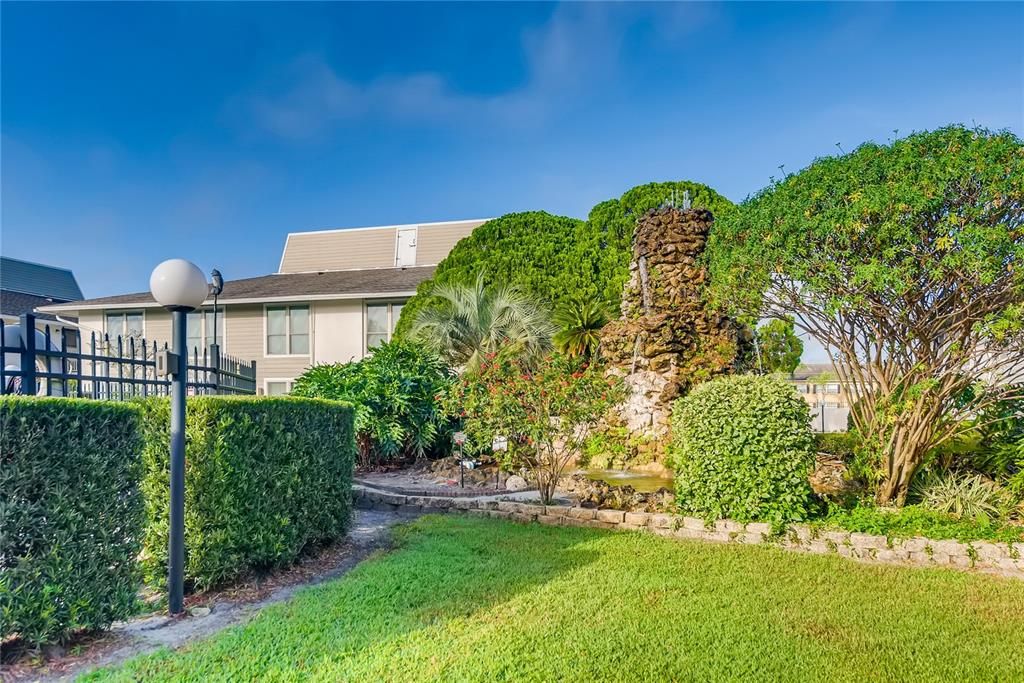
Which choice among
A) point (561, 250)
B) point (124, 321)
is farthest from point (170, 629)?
point (124, 321)

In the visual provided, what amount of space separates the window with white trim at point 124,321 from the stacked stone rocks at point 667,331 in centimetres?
1558

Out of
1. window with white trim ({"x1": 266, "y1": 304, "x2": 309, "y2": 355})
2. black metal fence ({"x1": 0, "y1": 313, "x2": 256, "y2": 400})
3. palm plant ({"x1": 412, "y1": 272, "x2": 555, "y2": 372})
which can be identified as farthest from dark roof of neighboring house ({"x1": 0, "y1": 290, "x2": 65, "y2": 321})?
black metal fence ({"x1": 0, "y1": 313, "x2": 256, "y2": 400})

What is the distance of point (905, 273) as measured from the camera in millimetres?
5098

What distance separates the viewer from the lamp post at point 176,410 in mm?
3605

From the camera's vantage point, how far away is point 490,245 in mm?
15586

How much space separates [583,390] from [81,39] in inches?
318

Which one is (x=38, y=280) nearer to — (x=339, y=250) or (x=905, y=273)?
(x=339, y=250)

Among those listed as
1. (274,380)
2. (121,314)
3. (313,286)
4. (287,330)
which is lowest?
(274,380)

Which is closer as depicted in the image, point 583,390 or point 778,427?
point 778,427

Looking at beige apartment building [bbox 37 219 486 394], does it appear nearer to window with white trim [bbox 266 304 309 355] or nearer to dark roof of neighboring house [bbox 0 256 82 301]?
window with white trim [bbox 266 304 309 355]

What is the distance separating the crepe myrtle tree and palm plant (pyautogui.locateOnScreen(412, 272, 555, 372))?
224 inches

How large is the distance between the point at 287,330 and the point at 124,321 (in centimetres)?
597

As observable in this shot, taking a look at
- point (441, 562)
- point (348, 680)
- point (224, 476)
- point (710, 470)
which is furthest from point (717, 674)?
point (224, 476)

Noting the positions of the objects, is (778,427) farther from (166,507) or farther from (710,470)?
(166,507)
